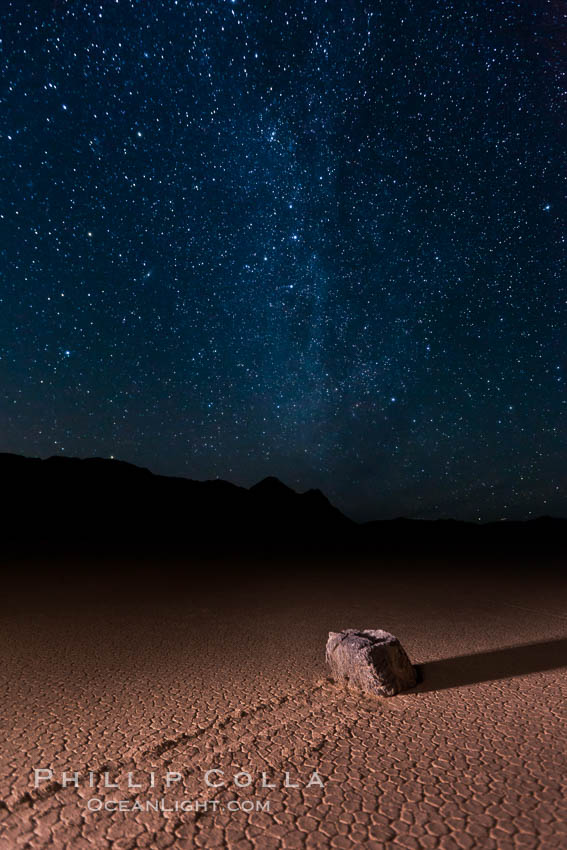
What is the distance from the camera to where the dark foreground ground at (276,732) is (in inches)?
150

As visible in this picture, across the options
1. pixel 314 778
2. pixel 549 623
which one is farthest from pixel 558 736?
pixel 549 623

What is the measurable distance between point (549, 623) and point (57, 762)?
32.6 ft

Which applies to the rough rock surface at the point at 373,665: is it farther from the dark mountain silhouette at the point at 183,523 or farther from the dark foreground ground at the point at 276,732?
the dark mountain silhouette at the point at 183,523

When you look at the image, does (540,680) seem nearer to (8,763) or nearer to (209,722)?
(209,722)

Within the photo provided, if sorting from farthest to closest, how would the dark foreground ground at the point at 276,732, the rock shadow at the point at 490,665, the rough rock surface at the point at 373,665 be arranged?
the rock shadow at the point at 490,665 < the rough rock surface at the point at 373,665 < the dark foreground ground at the point at 276,732

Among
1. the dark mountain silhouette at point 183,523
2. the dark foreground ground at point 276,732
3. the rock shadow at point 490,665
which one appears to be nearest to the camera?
the dark foreground ground at point 276,732

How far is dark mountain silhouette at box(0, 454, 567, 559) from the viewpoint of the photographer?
28.8 m

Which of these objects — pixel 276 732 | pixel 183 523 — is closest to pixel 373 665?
pixel 276 732

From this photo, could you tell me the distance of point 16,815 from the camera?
3.93 metres

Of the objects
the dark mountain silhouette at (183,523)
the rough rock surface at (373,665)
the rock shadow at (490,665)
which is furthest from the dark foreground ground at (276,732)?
the dark mountain silhouette at (183,523)

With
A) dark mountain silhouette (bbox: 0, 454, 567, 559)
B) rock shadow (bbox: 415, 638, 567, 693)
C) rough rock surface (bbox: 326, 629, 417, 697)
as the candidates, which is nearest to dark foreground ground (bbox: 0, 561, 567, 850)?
rock shadow (bbox: 415, 638, 567, 693)

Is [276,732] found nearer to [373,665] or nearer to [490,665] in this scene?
[373,665]

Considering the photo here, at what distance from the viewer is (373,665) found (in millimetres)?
6523

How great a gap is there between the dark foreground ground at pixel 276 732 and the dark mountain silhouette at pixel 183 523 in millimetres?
15375
